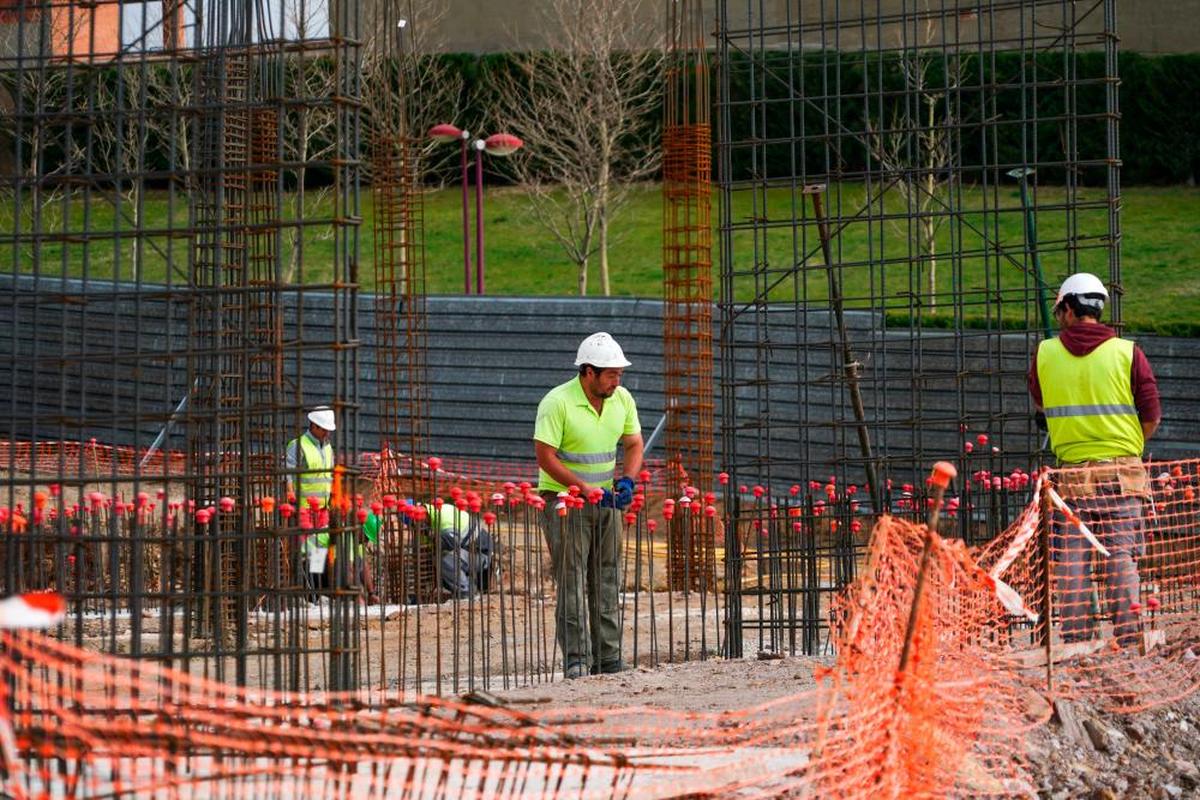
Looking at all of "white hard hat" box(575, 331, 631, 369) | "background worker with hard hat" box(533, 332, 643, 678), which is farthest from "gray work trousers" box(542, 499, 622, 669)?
"white hard hat" box(575, 331, 631, 369)

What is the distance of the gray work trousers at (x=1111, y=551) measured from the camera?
7.96 meters

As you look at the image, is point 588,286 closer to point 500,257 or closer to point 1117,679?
point 500,257

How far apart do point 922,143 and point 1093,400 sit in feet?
67.9

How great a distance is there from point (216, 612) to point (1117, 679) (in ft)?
13.1

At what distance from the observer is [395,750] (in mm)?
4973

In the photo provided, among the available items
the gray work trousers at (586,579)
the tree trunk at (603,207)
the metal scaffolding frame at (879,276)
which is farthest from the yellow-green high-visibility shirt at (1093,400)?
the tree trunk at (603,207)

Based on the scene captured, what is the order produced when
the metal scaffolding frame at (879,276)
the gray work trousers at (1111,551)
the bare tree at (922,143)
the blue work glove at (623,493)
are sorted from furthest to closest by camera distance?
1. the metal scaffolding frame at (879,276)
2. the bare tree at (922,143)
3. the blue work glove at (623,493)
4. the gray work trousers at (1111,551)

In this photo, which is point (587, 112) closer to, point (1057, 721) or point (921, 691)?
point (1057, 721)

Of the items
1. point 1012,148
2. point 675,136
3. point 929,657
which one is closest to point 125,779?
point 929,657

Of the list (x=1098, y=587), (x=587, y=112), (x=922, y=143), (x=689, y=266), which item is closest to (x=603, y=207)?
(x=587, y=112)

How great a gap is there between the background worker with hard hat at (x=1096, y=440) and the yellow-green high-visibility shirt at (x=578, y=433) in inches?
87.9

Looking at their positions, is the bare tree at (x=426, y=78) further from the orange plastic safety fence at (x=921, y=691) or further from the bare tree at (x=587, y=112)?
the orange plastic safety fence at (x=921, y=691)

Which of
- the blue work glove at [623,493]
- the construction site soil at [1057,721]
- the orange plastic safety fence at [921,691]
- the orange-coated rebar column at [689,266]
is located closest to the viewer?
the orange plastic safety fence at [921,691]

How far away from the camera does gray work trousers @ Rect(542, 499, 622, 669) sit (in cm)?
889
